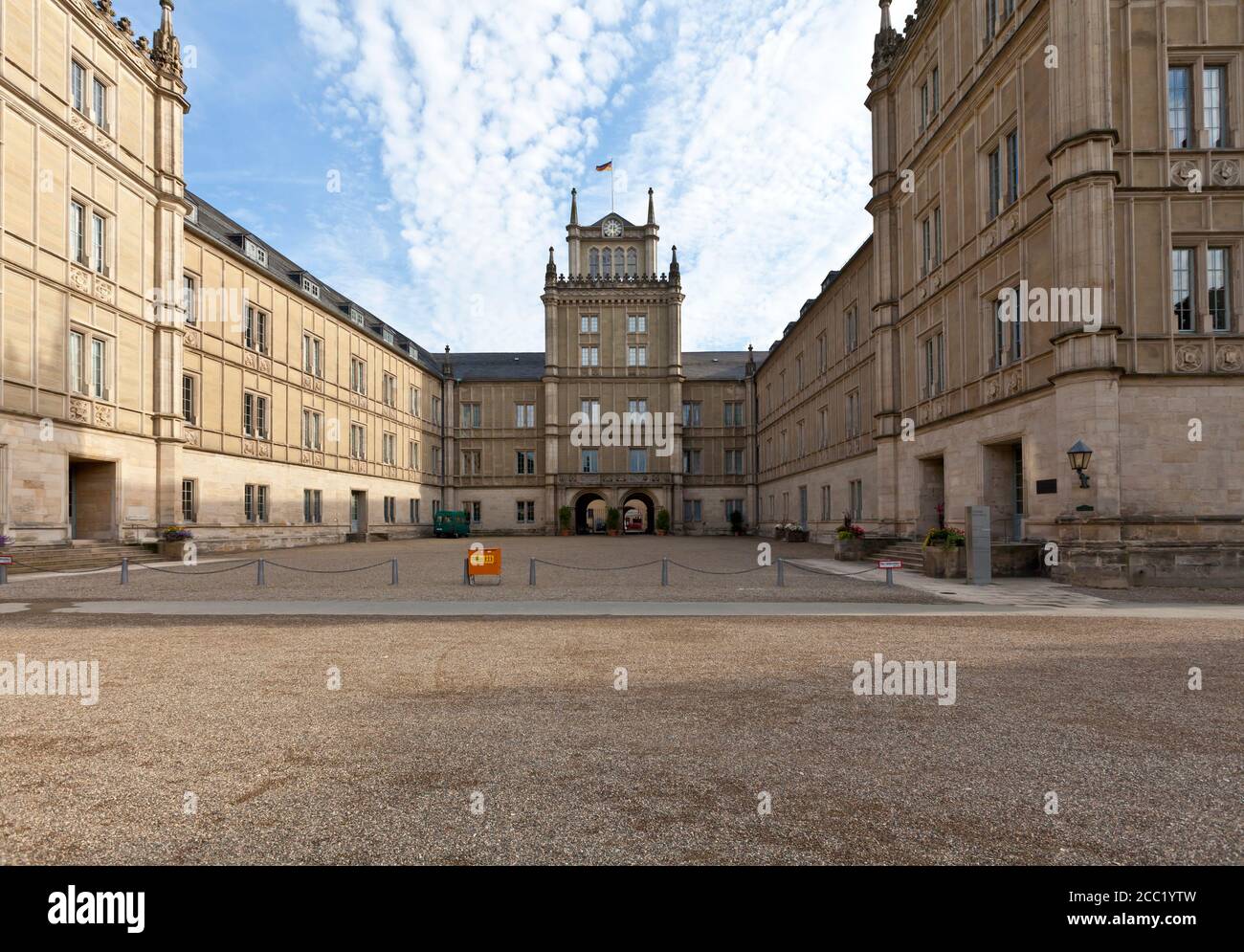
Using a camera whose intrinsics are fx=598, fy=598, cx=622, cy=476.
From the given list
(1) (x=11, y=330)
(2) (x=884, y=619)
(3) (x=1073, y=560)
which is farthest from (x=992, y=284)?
(1) (x=11, y=330)

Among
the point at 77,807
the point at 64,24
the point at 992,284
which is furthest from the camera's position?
the point at 64,24

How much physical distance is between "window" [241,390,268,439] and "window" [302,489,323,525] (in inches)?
192

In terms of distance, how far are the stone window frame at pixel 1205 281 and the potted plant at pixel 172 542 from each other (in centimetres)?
3452

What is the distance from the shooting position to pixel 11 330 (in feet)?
67.0

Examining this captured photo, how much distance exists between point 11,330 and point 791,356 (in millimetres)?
41121

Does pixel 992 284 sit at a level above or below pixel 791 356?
below

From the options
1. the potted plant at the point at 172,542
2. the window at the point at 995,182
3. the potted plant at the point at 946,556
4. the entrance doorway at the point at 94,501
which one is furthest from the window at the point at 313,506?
the window at the point at 995,182

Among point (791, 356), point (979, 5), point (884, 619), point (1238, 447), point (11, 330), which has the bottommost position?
point (884, 619)

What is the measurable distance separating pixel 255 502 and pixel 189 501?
4271mm

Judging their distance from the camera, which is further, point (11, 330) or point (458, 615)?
point (11, 330)

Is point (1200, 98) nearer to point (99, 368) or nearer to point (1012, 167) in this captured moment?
point (1012, 167)

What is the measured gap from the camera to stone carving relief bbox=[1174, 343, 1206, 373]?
15.8 m

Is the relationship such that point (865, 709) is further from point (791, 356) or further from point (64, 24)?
point (791, 356)

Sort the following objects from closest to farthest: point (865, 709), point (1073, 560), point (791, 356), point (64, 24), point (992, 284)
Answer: point (865, 709), point (1073, 560), point (992, 284), point (64, 24), point (791, 356)
